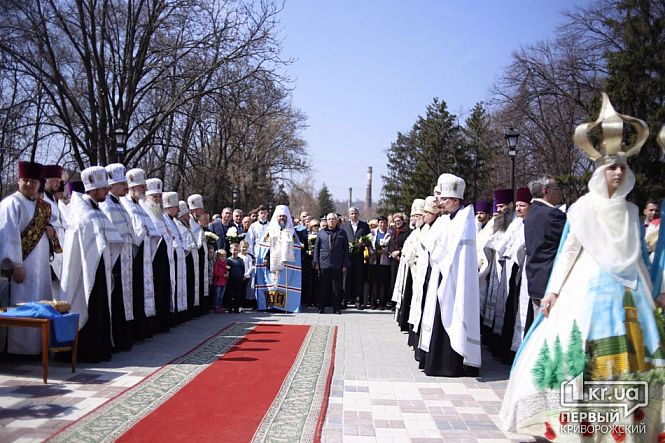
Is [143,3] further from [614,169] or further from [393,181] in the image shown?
[393,181]

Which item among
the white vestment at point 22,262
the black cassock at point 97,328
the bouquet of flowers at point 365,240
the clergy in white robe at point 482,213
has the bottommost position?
the black cassock at point 97,328

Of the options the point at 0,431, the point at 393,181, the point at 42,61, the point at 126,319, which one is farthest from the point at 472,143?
the point at 0,431

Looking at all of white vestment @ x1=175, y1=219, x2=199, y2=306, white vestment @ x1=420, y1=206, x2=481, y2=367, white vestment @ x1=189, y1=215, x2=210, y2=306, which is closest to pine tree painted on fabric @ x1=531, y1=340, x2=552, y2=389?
white vestment @ x1=420, y1=206, x2=481, y2=367

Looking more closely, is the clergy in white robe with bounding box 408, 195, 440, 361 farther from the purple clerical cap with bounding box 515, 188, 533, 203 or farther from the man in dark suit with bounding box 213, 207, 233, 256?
the man in dark suit with bounding box 213, 207, 233, 256

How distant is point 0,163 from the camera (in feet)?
79.3

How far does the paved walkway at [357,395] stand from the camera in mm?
5328

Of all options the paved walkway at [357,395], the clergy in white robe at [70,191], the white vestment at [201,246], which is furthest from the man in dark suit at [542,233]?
the white vestment at [201,246]

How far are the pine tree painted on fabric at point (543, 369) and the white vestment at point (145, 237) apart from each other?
667 cm

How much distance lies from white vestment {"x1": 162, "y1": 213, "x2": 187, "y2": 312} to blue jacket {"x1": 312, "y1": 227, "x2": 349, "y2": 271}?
3.83m

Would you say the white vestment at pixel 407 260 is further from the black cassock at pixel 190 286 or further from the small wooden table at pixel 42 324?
the small wooden table at pixel 42 324

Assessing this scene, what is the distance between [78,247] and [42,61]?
17.7m

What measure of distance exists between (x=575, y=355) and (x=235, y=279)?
10.8 m

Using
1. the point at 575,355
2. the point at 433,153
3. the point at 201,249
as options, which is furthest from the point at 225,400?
the point at 433,153

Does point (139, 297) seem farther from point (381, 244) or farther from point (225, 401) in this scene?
point (381, 244)
